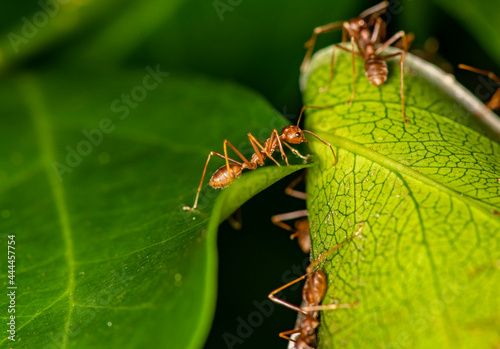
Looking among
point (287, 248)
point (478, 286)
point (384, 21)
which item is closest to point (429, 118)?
point (478, 286)

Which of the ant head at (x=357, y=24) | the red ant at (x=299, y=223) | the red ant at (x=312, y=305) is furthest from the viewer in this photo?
the ant head at (x=357, y=24)

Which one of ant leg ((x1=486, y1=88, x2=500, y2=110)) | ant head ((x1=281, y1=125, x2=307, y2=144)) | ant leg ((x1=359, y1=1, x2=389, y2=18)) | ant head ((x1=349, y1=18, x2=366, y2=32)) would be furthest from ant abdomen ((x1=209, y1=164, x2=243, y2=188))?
ant leg ((x1=486, y1=88, x2=500, y2=110))

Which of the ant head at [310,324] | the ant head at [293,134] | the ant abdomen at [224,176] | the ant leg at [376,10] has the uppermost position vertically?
the ant leg at [376,10]

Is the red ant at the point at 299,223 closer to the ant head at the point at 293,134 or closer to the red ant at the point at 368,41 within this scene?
the ant head at the point at 293,134

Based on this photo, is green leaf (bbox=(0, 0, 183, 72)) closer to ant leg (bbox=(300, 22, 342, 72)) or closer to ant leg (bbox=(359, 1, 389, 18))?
ant leg (bbox=(300, 22, 342, 72))

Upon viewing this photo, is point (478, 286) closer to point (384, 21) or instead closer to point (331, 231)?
point (331, 231)

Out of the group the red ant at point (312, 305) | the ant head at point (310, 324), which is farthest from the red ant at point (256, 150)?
the ant head at point (310, 324)

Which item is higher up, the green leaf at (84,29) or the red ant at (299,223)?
the green leaf at (84,29)
